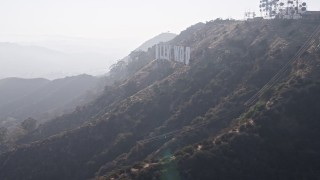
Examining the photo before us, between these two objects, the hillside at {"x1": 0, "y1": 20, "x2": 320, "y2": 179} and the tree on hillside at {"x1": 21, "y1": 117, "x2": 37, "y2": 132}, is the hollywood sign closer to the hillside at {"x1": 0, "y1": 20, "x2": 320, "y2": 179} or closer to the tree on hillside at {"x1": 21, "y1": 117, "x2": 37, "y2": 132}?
the hillside at {"x1": 0, "y1": 20, "x2": 320, "y2": 179}

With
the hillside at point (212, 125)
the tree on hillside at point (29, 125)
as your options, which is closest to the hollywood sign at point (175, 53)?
the hillside at point (212, 125)

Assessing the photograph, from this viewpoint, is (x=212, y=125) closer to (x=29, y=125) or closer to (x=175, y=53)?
(x=175, y=53)

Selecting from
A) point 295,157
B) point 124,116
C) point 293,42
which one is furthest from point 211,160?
point 293,42

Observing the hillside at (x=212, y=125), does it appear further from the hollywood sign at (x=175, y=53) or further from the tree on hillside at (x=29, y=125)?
the tree on hillside at (x=29, y=125)

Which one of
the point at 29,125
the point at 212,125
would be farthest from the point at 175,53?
the point at 29,125

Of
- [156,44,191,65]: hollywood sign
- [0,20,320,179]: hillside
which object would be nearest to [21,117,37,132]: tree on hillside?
[0,20,320,179]: hillside

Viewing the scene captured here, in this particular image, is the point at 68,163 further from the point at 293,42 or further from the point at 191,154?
the point at 293,42
